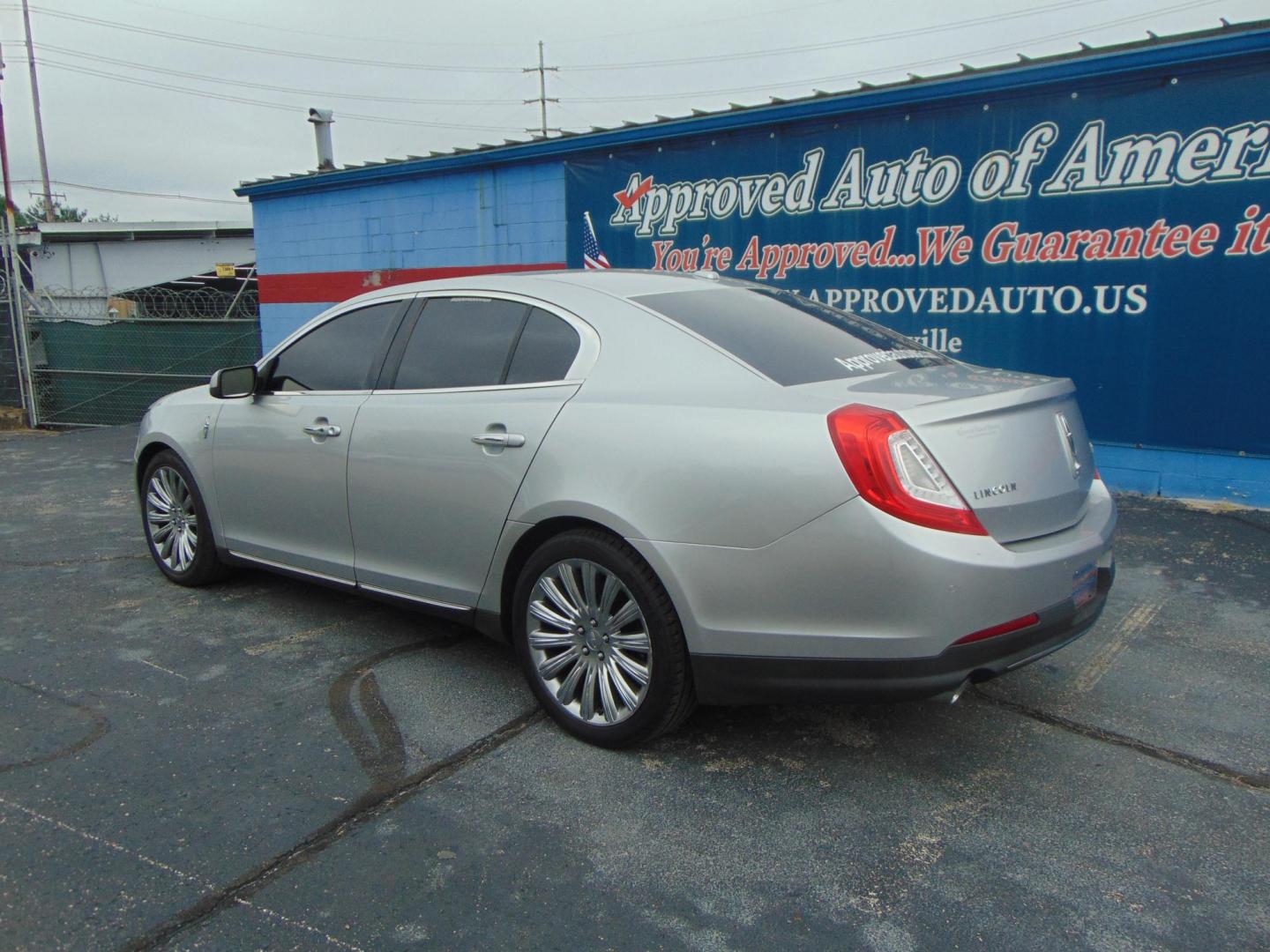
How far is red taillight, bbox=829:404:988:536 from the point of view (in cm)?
272

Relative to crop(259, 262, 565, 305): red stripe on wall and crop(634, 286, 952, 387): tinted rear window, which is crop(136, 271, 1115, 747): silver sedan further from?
crop(259, 262, 565, 305): red stripe on wall

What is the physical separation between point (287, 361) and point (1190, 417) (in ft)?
19.9

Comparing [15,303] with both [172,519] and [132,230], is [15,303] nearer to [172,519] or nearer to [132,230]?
[172,519]

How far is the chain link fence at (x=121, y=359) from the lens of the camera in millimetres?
13133

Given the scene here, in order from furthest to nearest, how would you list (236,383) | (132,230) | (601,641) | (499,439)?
1. (132,230)
2. (236,383)
3. (499,439)
4. (601,641)

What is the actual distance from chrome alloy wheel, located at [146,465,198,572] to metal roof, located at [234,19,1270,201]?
5.74m

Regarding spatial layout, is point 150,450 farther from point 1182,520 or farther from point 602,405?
point 1182,520

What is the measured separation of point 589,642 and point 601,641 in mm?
52

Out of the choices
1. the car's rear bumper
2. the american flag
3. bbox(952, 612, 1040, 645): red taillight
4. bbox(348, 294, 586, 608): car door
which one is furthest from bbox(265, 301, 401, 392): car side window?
the american flag

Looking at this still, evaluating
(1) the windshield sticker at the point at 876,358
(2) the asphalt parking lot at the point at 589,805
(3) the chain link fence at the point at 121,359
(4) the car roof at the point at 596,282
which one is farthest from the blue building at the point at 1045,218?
(3) the chain link fence at the point at 121,359

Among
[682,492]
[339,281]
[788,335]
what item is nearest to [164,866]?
[682,492]

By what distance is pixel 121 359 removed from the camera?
43.4ft

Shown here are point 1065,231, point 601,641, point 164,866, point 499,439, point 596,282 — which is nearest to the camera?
point 164,866

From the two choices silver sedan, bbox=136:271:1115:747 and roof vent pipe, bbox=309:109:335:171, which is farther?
roof vent pipe, bbox=309:109:335:171
